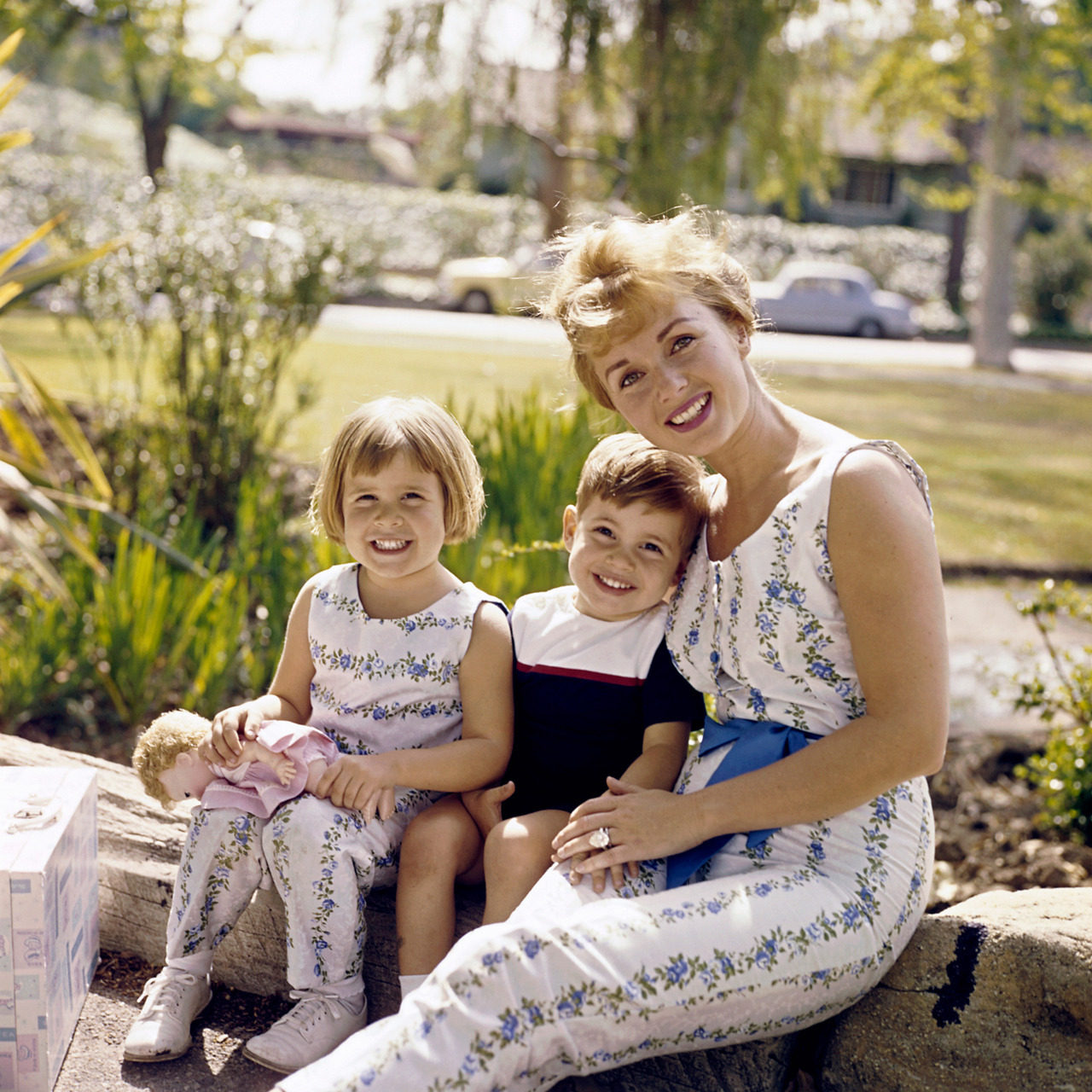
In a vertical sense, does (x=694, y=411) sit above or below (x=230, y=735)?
above

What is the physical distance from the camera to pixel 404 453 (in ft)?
6.95

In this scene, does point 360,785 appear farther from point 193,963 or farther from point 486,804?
point 193,963

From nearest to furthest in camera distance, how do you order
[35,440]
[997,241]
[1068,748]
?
[1068,748], [35,440], [997,241]

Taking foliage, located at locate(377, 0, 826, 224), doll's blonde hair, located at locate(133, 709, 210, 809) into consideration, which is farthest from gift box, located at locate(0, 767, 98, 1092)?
foliage, located at locate(377, 0, 826, 224)

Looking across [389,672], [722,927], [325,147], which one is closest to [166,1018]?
[389,672]

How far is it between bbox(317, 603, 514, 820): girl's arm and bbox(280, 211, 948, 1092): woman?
10.9 inches

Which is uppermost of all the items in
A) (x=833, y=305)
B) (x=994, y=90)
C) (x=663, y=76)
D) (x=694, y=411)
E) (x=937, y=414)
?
(x=994, y=90)

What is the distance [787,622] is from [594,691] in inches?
15.8

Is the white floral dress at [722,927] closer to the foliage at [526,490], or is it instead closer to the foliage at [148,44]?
the foliage at [526,490]

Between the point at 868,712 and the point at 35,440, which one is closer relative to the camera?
the point at 868,712

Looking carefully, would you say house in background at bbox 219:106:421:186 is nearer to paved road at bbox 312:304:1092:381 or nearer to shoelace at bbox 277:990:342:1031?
paved road at bbox 312:304:1092:381

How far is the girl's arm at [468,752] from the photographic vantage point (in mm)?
1976

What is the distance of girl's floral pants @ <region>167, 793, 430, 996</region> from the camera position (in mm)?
1933

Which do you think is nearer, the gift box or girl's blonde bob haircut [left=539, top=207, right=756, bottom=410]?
the gift box
